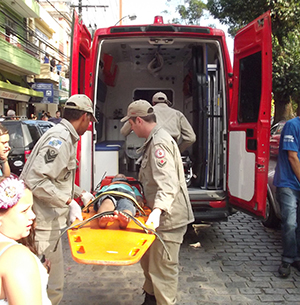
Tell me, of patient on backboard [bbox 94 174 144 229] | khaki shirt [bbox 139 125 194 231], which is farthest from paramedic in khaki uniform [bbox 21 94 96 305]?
khaki shirt [bbox 139 125 194 231]

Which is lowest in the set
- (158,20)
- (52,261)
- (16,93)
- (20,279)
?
(52,261)

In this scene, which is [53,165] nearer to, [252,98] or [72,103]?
[72,103]

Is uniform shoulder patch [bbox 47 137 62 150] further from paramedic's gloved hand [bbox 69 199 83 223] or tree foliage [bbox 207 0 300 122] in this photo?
tree foliage [bbox 207 0 300 122]

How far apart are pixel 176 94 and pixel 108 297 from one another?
5321 millimetres

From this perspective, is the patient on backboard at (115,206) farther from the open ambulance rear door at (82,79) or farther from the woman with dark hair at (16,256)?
the open ambulance rear door at (82,79)

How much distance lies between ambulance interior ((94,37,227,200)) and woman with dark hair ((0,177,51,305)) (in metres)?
3.34

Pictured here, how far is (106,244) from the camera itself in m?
2.11

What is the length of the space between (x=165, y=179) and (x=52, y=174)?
796 mm

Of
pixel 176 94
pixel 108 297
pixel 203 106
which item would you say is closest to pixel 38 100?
pixel 176 94

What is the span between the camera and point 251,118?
4027 millimetres

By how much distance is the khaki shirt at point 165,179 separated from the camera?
2.48m

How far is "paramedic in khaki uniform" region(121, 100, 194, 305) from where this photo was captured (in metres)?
2.58

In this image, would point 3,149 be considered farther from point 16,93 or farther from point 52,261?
point 16,93

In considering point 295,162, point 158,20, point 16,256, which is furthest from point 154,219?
point 158,20
